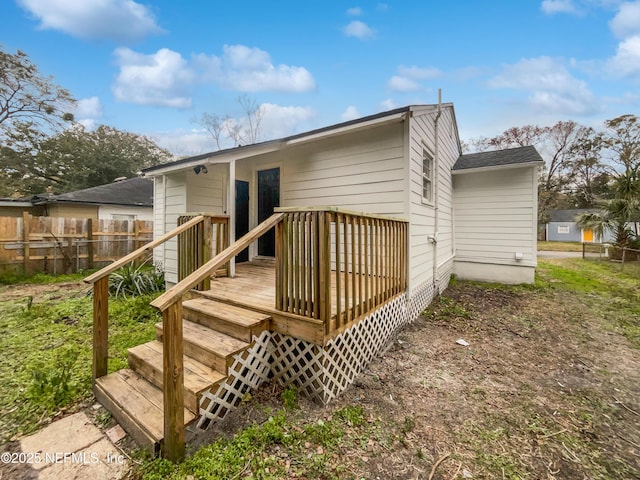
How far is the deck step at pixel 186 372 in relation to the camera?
218cm

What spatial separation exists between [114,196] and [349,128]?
1326 centimetres

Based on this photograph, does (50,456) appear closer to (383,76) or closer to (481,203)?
(481,203)

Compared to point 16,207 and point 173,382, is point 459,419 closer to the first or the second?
point 173,382

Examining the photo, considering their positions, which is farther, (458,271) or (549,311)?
(458,271)

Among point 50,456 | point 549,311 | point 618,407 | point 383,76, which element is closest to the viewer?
point 50,456

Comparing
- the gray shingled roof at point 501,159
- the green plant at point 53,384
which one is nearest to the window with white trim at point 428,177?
the gray shingled roof at point 501,159

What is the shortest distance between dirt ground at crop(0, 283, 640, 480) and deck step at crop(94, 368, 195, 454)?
45 cm

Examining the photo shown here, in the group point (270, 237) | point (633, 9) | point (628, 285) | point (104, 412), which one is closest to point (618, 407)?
point (104, 412)

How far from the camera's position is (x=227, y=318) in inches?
112

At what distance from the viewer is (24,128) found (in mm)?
18438

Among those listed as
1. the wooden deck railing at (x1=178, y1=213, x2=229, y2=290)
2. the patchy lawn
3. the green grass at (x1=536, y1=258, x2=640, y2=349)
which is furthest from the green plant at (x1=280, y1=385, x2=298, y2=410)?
the green grass at (x1=536, y1=258, x2=640, y2=349)

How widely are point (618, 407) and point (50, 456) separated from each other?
4914 millimetres

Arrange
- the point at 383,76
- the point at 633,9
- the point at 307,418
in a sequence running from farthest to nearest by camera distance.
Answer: the point at 383,76
the point at 633,9
the point at 307,418

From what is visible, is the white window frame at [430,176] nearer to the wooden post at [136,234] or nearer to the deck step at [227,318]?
the deck step at [227,318]
